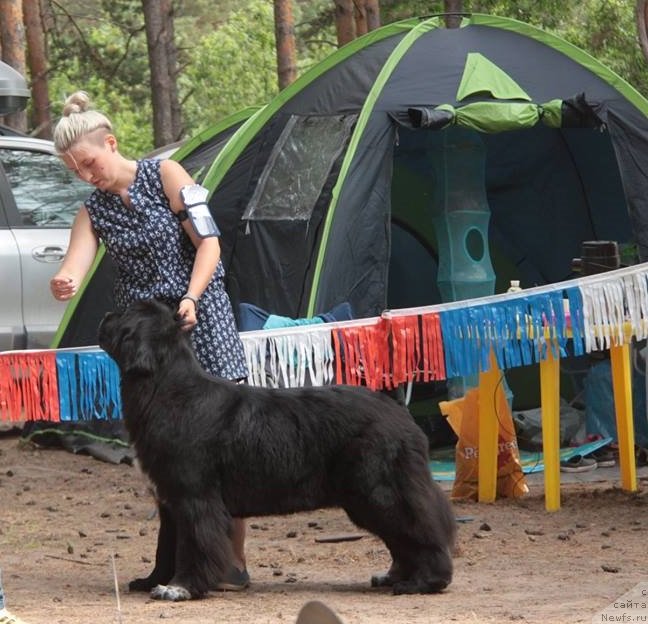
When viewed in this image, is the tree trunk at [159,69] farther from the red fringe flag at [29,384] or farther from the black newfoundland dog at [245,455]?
the black newfoundland dog at [245,455]

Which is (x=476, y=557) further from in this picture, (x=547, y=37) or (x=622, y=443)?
(x=547, y=37)

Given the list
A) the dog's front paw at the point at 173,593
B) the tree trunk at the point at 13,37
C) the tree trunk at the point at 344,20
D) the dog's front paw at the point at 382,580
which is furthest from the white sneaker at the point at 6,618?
the tree trunk at the point at 344,20

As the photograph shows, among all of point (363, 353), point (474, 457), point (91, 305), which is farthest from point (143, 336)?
point (91, 305)

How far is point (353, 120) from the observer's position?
7.80 meters

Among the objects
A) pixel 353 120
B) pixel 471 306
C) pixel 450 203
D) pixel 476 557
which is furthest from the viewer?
pixel 450 203

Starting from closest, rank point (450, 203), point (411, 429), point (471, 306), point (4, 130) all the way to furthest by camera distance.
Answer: point (411, 429) < point (471, 306) < point (450, 203) < point (4, 130)

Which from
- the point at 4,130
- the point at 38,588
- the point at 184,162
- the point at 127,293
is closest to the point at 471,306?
the point at 127,293

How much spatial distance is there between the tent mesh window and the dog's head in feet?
9.39

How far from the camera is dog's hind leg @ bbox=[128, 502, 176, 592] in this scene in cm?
511

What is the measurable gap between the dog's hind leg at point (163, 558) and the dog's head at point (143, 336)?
601 millimetres

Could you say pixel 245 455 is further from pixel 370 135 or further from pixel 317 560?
pixel 370 135

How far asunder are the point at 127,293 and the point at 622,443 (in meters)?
3.01

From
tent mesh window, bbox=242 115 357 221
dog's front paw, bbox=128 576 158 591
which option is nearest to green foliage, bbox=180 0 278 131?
tent mesh window, bbox=242 115 357 221

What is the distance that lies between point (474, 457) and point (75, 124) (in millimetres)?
3133
